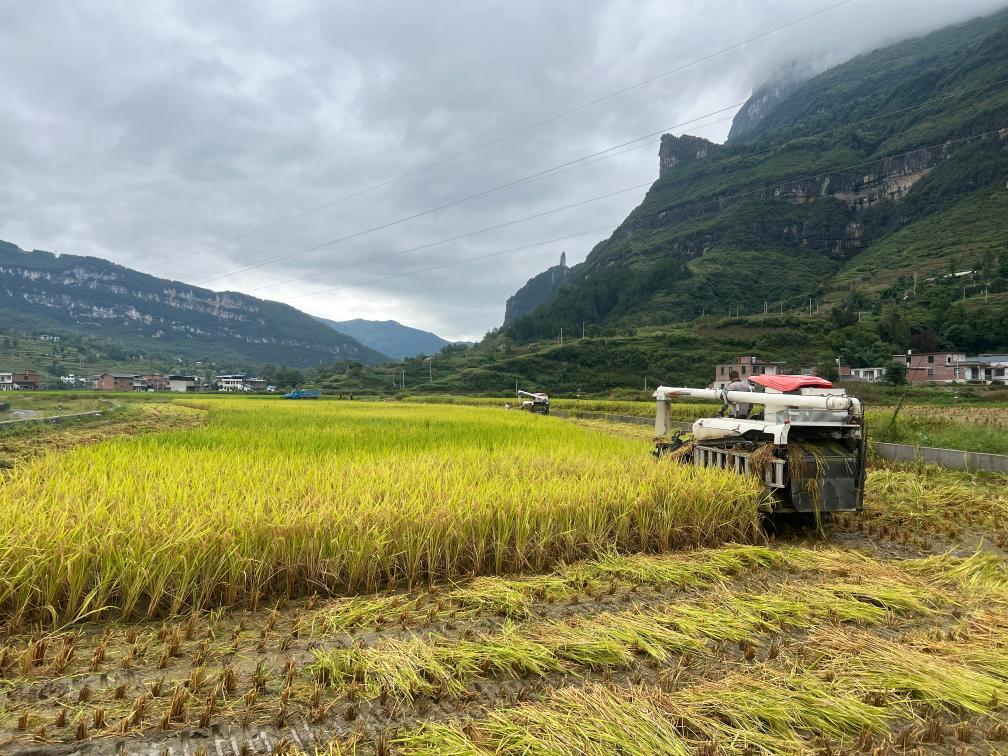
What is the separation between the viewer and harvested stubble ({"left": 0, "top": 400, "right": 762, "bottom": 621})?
276 centimetres

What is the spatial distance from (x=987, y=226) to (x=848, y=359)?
2035 inches

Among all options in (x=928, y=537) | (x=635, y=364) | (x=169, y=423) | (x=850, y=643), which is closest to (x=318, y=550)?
(x=850, y=643)

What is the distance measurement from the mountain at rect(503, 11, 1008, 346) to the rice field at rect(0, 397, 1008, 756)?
217ft

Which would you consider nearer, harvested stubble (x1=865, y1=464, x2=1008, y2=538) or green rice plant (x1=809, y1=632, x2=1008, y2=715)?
green rice plant (x1=809, y1=632, x2=1008, y2=715)

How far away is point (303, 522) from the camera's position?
325cm

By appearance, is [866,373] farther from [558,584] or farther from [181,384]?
[181,384]

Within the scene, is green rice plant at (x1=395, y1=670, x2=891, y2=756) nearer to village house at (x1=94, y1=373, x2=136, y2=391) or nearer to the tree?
the tree

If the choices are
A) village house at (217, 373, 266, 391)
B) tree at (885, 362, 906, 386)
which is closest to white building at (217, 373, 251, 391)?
village house at (217, 373, 266, 391)

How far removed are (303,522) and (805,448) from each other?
4.73 meters

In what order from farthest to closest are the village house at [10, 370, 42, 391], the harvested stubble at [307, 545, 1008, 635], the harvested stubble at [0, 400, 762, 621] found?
the village house at [10, 370, 42, 391]
the harvested stubble at [307, 545, 1008, 635]
the harvested stubble at [0, 400, 762, 621]

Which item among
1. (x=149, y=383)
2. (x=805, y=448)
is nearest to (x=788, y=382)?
(x=805, y=448)

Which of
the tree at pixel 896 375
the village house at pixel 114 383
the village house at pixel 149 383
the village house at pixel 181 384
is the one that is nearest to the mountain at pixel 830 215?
the tree at pixel 896 375

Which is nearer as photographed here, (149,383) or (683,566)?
(683,566)

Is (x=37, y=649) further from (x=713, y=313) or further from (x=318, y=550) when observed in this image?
(x=713, y=313)
